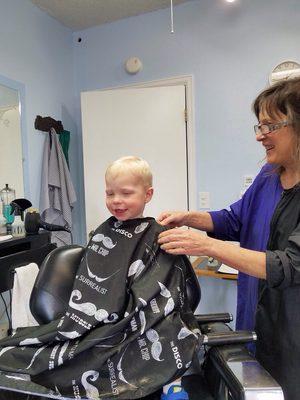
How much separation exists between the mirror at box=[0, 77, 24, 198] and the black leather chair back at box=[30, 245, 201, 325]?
1242 millimetres

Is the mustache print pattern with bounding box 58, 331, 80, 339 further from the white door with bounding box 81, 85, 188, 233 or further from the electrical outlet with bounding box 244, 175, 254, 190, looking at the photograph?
the electrical outlet with bounding box 244, 175, 254, 190

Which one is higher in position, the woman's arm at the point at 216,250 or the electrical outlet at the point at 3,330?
the woman's arm at the point at 216,250

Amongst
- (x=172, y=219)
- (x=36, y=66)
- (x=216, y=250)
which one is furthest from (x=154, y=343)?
(x=36, y=66)

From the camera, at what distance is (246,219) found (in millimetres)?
1299

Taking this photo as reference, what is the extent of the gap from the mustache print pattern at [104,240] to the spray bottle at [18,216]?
0.99 m

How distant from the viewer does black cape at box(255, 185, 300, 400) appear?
40.1 inches

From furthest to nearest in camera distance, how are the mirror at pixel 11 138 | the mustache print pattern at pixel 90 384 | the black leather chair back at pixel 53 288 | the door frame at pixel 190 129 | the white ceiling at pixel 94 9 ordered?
the door frame at pixel 190 129 < the white ceiling at pixel 94 9 < the mirror at pixel 11 138 < the black leather chair back at pixel 53 288 < the mustache print pattern at pixel 90 384

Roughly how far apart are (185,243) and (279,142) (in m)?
0.46

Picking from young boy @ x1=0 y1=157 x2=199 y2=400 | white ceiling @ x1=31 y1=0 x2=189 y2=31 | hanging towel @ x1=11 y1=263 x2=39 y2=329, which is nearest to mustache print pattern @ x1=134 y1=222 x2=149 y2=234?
young boy @ x1=0 y1=157 x2=199 y2=400

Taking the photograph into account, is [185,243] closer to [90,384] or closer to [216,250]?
[216,250]

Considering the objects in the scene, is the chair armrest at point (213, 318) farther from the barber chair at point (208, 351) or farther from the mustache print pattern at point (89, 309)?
the mustache print pattern at point (89, 309)

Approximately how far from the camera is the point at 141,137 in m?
2.59

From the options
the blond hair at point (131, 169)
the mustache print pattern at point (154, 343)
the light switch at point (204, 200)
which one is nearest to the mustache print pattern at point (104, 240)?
the blond hair at point (131, 169)

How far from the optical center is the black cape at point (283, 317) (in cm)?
102
